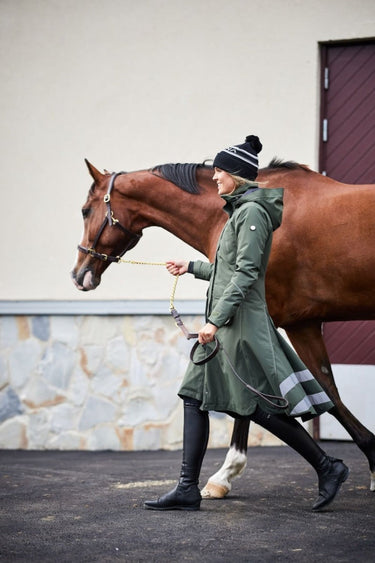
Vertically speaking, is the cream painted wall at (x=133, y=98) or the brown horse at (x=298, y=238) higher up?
the cream painted wall at (x=133, y=98)

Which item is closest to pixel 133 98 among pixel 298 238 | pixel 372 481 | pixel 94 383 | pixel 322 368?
pixel 94 383

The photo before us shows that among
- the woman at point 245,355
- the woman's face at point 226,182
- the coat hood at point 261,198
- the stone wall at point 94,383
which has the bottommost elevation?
the stone wall at point 94,383

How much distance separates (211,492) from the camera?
17.1 feet

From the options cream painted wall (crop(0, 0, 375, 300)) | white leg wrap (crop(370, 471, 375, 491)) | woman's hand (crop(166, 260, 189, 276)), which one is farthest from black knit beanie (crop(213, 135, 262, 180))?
cream painted wall (crop(0, 0, 375, 300))

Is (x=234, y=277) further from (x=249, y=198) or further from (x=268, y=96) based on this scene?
(x=268, y=96)

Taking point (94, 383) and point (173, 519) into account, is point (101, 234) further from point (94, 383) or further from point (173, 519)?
point (94, 383)

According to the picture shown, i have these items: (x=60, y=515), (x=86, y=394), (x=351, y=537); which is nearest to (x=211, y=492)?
(x=60, y=515)

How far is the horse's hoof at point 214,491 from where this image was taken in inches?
205

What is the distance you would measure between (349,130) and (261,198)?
3.73 m

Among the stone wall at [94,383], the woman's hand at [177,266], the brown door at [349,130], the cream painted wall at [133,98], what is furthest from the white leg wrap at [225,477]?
the cream painted wall at [133,98]

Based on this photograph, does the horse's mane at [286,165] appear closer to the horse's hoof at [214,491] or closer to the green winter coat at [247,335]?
the green winter coat at [247,335]

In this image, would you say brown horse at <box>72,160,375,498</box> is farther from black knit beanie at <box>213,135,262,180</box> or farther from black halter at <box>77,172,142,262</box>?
black knit beanie at <box>213,135,262,180</box>

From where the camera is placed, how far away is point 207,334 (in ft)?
14.3

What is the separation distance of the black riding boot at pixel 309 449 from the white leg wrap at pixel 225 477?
666 mm
